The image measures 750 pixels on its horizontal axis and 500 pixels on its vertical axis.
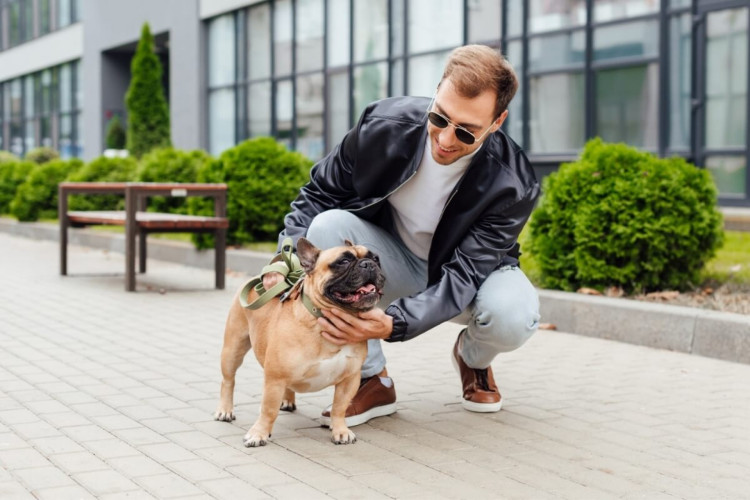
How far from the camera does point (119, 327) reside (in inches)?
288

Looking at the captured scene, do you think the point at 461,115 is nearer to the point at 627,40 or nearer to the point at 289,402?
the point at 289,402

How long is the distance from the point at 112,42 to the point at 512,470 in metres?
27.2

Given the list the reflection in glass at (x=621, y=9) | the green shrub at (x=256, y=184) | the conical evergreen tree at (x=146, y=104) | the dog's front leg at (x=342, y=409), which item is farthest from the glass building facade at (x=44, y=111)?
the dog's front leg at (x=342, y=409)

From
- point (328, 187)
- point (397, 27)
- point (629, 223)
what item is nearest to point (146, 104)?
point (397, 27)

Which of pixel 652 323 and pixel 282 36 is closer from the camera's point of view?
pixel 652 323

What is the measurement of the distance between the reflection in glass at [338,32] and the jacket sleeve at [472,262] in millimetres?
15761

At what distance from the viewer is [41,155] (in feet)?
101

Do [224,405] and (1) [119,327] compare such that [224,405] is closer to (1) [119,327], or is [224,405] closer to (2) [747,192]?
(1) [119,327]

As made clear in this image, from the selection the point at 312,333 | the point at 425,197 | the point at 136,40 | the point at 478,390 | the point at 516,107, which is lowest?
the point at 478,390

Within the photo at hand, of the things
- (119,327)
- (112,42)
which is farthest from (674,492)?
(112,42)

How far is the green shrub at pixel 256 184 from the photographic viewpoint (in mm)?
11492

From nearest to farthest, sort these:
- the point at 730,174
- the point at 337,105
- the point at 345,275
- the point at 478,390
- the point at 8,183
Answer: the point at 345,275, the point at 478,390, the point at 730,174, the point at 337,105, the point at 8,183

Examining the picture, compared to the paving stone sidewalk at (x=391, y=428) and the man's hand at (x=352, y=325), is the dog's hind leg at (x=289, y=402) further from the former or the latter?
the man's hand at (x=352, y=325)

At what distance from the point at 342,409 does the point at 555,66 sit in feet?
39.2
